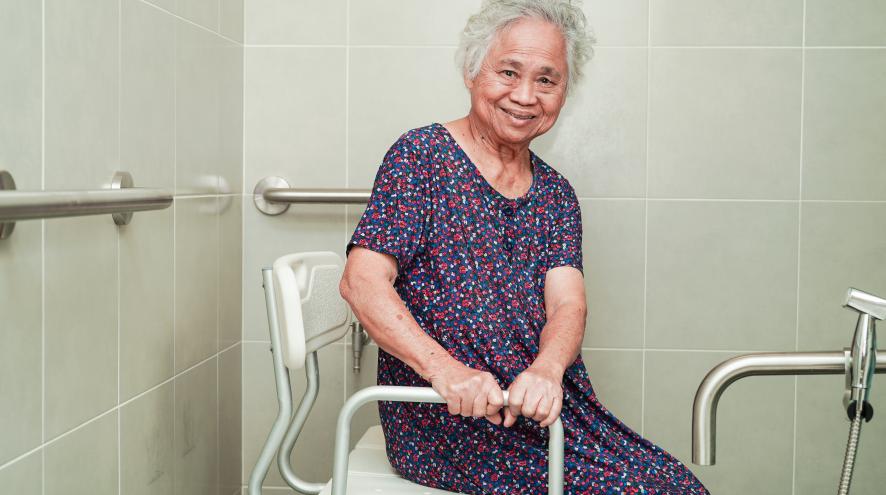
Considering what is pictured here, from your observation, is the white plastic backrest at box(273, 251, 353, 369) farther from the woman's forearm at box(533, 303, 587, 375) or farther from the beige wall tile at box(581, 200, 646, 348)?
the beige wall tile at box(581, 200, 646, 348)

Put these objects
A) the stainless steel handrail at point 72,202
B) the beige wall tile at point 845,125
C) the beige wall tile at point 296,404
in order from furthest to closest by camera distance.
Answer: the beige wall tile at point 296,404
the beige wall tile at point 845,125
the stainless steel handrail at point 72,202

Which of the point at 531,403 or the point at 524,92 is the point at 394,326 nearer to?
the point at 531,403

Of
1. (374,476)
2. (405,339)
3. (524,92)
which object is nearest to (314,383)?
(374,476)

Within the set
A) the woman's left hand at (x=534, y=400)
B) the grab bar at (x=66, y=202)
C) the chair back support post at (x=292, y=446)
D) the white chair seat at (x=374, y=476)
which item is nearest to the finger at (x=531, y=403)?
the woman's left hand at (x=534, y=400)

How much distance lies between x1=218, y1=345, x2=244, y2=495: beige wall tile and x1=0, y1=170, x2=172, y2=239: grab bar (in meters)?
0.95

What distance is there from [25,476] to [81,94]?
0.57 meters

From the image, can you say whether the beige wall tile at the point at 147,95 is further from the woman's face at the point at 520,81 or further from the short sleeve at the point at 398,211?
the woman's face at the point at 520,81

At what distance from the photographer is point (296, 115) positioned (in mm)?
2305

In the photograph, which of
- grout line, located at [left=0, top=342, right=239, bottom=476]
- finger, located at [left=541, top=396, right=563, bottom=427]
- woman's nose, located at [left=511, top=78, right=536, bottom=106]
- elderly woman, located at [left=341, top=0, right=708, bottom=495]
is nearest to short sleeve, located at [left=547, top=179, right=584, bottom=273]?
elderly woman, located at [left=341, top=0, right=708, bottom=495]

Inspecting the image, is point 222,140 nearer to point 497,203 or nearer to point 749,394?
point 497,203

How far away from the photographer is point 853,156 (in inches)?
88.2

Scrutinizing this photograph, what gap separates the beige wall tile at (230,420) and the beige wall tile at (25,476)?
88cm

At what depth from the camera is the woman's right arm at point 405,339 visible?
4.19 feet

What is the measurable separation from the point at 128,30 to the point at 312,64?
2.48 ft
